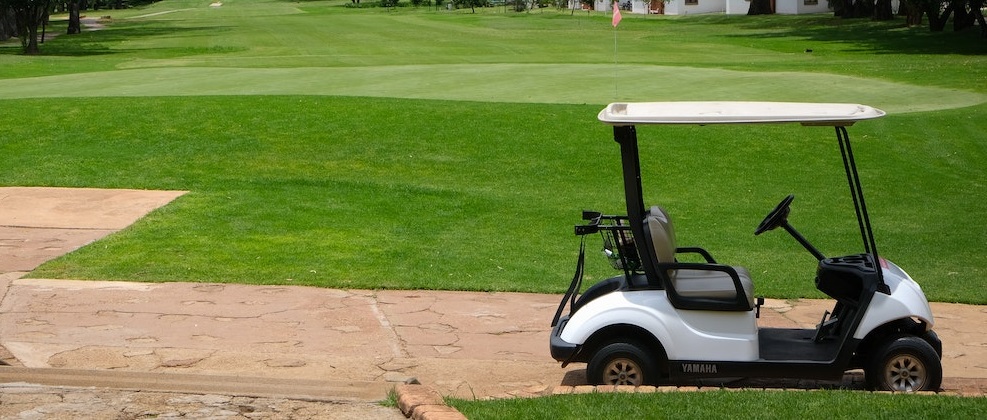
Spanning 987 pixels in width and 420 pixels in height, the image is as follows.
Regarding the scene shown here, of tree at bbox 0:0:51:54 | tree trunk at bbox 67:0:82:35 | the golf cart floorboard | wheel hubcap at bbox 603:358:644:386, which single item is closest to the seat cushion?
the golf cart floorboard

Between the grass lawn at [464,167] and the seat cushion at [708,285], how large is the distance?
2.93 m

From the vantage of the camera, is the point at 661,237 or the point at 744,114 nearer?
the point at 744,114

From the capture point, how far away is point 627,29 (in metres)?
58.1

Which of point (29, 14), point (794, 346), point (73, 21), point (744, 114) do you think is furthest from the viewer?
point (73, 21)

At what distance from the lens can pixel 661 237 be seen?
275 inches

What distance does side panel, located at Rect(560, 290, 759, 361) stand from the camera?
6.88 metres

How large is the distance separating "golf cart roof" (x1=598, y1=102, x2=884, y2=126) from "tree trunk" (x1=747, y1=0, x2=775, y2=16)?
2491 inches

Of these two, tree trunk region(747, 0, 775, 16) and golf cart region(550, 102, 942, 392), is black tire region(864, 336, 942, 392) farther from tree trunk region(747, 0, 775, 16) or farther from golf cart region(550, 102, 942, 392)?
tree trunk region(747, 0, 775, 16)

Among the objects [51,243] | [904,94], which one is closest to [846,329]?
[51,243]

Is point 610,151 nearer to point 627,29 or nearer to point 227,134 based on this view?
point 227,134

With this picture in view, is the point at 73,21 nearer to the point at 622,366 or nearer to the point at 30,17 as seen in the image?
the point at 30,17

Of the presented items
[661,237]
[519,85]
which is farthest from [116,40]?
[661,237]

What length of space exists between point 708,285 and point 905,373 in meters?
1.25

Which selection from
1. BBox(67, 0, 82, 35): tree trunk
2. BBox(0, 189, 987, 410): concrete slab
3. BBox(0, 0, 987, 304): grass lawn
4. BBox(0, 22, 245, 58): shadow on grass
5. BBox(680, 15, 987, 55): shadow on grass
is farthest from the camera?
BBox(67, 0, 82, 35): tree trunk
